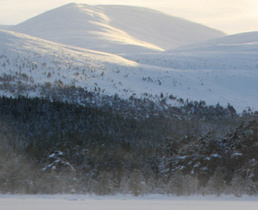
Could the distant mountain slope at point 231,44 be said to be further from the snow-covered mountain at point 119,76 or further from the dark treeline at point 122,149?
the dark treeline at point 122,149

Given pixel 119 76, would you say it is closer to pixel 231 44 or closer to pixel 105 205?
pixel 105 205

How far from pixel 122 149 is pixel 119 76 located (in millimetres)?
31618

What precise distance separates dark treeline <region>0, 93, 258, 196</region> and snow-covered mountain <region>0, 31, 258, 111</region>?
6718mm

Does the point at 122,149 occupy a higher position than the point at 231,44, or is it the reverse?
the point at 231,44

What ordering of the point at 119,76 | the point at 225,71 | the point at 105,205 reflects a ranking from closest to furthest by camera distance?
1. the point at 105,205
2. the point at 119,76
3. the point at 225,71

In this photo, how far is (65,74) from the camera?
6112 cm

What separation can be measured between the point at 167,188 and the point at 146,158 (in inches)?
384

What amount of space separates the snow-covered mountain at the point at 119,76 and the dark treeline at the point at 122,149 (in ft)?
22.0

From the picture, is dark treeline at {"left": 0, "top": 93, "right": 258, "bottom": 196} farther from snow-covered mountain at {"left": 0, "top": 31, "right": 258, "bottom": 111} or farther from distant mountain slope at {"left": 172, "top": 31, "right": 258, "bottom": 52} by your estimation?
distant mountain slope at {"left": 172, "top": 31, "right": 258, "bottom": 52}

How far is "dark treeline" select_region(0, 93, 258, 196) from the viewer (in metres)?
22.3

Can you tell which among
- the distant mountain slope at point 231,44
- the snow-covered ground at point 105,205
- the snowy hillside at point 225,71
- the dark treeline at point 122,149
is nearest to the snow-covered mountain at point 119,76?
the snowy hillside at point 225,71

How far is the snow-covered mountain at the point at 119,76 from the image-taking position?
54.8 meters

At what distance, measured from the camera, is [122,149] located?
35.2 m

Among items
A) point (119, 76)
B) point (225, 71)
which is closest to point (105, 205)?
point (119, 76)
